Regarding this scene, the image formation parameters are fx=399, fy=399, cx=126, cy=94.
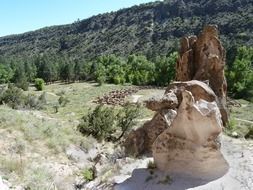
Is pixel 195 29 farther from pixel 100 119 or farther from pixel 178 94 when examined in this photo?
pixel 178 94

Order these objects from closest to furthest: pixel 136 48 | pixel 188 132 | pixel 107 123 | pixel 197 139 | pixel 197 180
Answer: pixel 197 180, pixel 197 139, pixel 188 132, pixel 107 123, pixel 136 48

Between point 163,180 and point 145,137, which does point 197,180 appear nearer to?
point 163,180

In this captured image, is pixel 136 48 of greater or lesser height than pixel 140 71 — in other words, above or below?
above

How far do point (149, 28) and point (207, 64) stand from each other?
144 metres

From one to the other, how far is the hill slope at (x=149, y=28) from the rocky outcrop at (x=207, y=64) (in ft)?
277

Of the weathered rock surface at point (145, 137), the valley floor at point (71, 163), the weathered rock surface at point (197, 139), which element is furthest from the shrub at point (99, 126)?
the weathered rock surface at point (197, 139)

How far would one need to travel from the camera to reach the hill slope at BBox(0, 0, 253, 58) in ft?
414

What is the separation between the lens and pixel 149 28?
529 ft

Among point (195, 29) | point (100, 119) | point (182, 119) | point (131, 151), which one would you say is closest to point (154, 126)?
point (131, 151)

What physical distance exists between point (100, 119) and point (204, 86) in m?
14.1

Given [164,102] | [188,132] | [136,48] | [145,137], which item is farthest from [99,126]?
[136,48]

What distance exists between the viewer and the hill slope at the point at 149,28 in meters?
126

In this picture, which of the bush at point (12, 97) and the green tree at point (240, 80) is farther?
the green tree at point (240, 80)

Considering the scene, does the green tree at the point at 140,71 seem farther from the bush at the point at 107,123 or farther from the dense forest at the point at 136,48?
the bush at the point at 107,123
